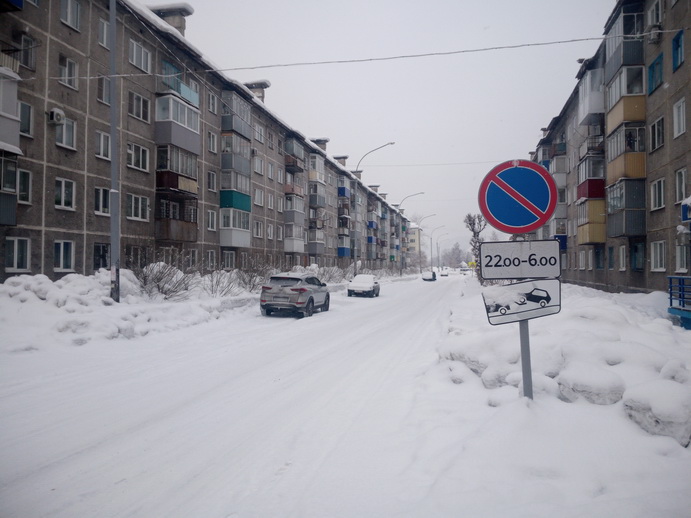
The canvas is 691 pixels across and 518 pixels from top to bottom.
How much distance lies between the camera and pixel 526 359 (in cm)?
476

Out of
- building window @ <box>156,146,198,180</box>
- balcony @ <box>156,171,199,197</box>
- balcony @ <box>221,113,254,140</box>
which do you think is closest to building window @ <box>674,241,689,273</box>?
balcony @ <box>156,171,199,197</box>

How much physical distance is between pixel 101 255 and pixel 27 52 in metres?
8.59

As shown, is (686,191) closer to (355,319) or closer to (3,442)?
(355,319)

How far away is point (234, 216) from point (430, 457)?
30.5 meters

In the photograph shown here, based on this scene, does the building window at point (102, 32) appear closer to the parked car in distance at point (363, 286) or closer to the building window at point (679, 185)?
the parked car in distance at point (363, 286)

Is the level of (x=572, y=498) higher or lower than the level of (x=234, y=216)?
lower

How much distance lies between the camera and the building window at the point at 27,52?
59.5ft

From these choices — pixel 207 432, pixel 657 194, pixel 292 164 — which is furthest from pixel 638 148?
pixel 292 164

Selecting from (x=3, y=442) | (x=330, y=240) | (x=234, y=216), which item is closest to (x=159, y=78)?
(x=234, y=216)

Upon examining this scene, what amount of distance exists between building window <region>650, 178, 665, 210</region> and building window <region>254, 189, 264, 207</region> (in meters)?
27.0

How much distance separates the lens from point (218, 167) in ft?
107

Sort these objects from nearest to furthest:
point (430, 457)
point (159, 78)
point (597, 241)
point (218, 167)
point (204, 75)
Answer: point (430, 457), point (159, 78), point (597, 241), point (204, 75), point (218, 167)

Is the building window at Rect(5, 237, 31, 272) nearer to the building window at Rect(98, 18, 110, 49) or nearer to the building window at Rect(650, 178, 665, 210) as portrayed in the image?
the building window at Rect(98, 18, 110, 49)

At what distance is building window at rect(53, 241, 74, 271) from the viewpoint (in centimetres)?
1956
